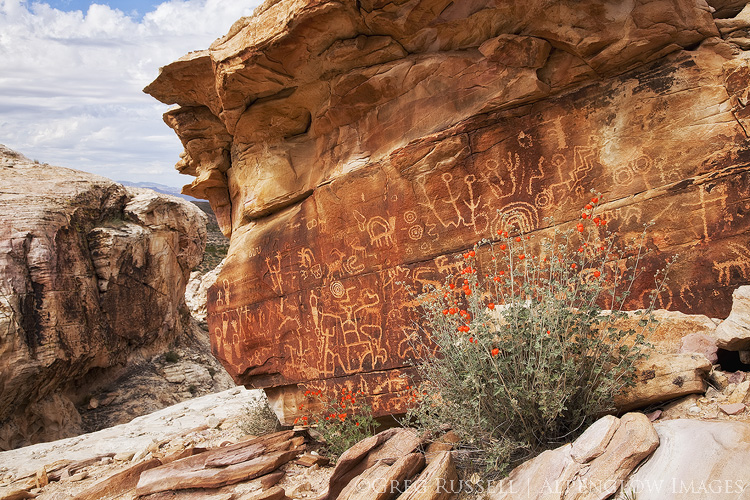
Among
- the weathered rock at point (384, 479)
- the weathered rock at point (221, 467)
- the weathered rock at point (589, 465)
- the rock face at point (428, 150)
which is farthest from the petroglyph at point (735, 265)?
the weathered rock at point (221, 467)

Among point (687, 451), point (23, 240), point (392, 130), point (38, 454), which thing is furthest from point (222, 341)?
point (23, 240)

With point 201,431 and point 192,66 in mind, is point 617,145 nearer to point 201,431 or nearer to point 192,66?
point 192,66

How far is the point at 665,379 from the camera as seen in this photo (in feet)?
10.7

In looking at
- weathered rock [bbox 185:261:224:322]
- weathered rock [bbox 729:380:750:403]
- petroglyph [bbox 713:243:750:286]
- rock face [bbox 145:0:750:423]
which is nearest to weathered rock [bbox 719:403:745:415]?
weathered rock [bbox 729:380:750:403]

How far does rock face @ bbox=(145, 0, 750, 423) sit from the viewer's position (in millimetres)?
4352

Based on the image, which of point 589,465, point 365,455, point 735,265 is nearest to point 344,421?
point 365,455

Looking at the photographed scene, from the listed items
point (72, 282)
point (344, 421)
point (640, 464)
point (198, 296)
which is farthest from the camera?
point (198, 296)

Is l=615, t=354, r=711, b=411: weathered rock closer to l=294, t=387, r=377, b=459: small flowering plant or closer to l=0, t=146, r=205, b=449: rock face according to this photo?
l=294, t=387, r=377, b=459: small flowering plant

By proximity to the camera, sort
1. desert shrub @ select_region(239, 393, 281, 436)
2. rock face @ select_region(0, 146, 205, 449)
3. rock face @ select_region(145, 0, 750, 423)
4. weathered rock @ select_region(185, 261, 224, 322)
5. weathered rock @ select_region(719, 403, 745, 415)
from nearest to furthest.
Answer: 1. weathered rock @ select_region(719, 403, 745, 415)
2. rock face @ select_region(145, 0, 750, 423)
3. desert shrub @ select_region(239, 393, 281, 436)
4. rock face @ select_region(0, 146, 205, 449)
5. weathered rock @ select_region(185, 261, 224, 322)

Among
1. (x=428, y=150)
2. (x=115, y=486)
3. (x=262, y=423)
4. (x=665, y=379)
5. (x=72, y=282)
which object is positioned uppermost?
(x=72, y=282)

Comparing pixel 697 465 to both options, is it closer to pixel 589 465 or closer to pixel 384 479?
pixel 589 465

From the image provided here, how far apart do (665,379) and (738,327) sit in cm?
55

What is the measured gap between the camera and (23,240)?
10844 millimetres

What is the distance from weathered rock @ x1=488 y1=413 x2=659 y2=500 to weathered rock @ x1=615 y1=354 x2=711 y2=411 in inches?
16.3
